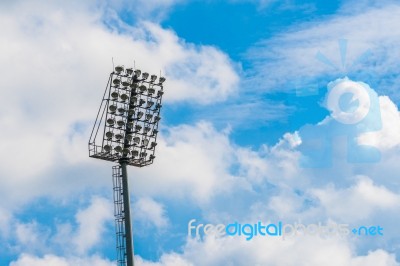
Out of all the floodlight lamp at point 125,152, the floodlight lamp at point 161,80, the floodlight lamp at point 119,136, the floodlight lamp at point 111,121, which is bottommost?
the floodlight lamp at point 125,152

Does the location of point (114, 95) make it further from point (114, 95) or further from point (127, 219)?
point (127, 219)

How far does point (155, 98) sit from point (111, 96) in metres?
3.53

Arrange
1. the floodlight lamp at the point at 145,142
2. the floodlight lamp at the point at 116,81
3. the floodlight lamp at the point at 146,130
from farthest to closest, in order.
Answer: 1. the floodlight lamp at the point at 146,130
2. the floodlight lamp at the point at 145,142
3. the floodlight lamp at the point at 116,81

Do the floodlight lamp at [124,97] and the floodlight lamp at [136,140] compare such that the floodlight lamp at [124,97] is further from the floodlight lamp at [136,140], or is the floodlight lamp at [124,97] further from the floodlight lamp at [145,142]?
the floodlight lamp at [145,142]

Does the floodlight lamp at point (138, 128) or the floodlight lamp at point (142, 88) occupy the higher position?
the floodlight lamp at point (142, 88)

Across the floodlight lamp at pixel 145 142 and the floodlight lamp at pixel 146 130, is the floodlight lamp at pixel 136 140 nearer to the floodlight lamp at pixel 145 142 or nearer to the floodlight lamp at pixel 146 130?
the floodlight lamp at pixel 145 142

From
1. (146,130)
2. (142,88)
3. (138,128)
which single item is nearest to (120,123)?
(138,128)

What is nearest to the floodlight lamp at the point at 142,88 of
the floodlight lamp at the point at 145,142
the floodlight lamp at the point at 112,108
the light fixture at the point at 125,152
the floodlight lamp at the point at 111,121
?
the floodlight lamp at the point at 112,108

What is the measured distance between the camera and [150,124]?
63.9 metres

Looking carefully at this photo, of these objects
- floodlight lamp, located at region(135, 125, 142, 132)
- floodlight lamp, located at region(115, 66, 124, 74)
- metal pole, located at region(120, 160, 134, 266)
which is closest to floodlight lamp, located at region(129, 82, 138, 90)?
floodlight lamp, located at region(115, 66, 124, 74)

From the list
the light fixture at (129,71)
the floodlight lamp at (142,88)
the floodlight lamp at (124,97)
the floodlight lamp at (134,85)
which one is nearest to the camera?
the floodlight lamp at (124,97)

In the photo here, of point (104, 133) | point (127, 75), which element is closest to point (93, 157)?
point (104, 133)

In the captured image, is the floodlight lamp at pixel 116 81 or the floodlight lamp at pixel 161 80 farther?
the floodlight lamp at pixel 161 80

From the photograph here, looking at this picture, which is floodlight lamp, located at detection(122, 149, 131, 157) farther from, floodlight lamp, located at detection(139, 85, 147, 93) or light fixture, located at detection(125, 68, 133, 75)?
light fixture, located at detection(125, 68, 133, 75)
